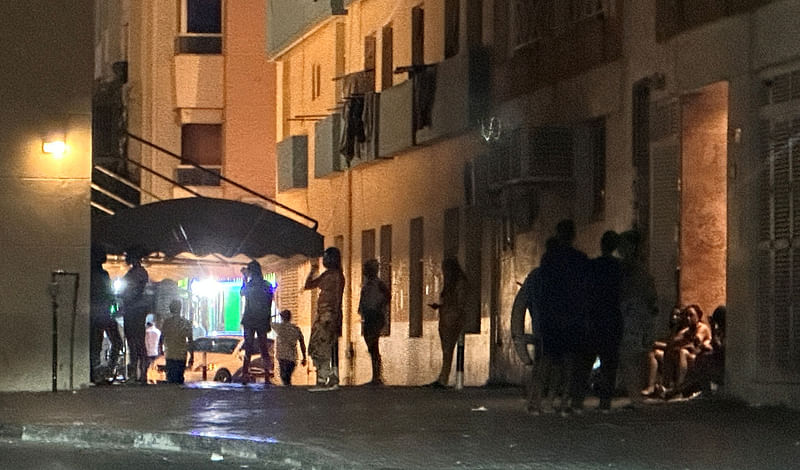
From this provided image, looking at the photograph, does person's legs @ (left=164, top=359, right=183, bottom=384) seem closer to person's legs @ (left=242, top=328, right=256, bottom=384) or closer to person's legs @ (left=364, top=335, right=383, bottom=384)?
person's legs @ (left=242, top=328, right=256, bottom=384)

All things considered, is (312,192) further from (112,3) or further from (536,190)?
(112,3)

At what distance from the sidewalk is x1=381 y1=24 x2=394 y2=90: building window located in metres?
13.3

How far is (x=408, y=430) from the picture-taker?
17.1m

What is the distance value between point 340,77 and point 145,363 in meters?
12.0

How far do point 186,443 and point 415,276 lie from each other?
18423 millimetres

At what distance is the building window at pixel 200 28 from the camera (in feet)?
168

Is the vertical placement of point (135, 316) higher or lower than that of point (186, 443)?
higher

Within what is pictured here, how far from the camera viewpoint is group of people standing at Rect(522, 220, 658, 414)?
60.1 feet

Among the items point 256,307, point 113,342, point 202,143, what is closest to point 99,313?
point 113,342

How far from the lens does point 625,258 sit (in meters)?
20.0

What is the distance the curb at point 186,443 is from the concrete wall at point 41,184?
19.6ft

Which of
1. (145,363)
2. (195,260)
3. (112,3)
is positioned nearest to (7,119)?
(145,363)

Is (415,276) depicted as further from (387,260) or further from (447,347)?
(447,347)

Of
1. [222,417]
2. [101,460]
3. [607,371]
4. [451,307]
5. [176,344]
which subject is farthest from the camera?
[176,344]
